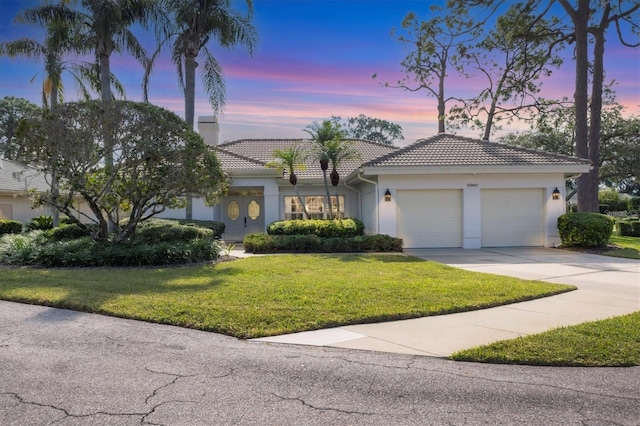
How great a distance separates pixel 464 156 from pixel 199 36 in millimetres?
11423

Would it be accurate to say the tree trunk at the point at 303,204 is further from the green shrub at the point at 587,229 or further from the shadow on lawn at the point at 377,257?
the green shrub at the point at 587,229

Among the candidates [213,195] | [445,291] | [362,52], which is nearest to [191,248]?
[213,195]

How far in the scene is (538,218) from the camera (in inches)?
647

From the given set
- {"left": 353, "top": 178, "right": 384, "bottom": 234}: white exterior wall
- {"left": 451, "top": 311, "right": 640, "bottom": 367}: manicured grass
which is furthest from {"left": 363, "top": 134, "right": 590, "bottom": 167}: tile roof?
{"left": 451, "top": 311, "right": 640, "bottom": 367}: manicured grass

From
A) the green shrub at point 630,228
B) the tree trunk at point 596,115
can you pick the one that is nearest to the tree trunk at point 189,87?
the tree trunk at point 596,115

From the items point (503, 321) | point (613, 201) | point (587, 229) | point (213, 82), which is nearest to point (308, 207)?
point (213, 82)

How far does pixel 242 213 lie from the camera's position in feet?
67.6

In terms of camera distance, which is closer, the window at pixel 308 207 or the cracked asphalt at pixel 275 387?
the cracked asphalt at pixel 275 387

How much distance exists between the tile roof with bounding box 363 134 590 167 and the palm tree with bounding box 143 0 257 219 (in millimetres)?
7948

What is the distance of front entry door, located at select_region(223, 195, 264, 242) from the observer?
67.5 feet

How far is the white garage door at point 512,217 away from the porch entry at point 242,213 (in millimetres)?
9587

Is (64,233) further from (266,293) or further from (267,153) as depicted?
(266,293)

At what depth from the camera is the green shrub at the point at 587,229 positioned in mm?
15055

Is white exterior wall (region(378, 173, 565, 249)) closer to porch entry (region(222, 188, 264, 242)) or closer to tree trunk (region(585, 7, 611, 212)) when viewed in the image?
tree trunk (region(585, 7, 611, 212))
